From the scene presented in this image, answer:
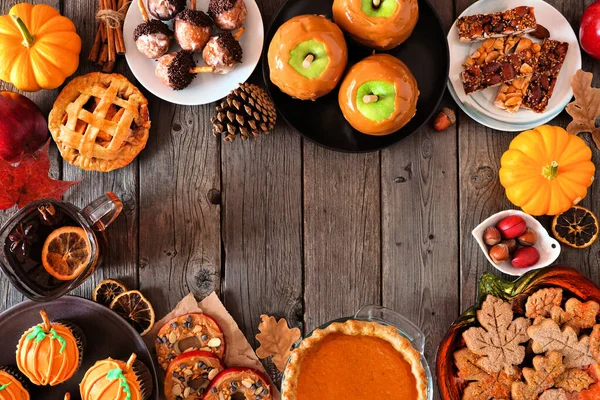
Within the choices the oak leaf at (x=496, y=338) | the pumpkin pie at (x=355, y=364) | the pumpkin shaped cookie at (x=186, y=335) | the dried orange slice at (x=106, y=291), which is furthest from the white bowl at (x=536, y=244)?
the dried orange slice at (x=106, y=291)

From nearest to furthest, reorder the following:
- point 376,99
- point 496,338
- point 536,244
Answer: point 376,99
point 496,338
point 536,244

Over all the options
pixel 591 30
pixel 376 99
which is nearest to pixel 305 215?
pixel 376 99

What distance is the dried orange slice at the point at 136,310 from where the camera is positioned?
149 centimetres

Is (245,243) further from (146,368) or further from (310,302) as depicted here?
(146,368)

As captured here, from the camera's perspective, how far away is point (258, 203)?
60.4 inches

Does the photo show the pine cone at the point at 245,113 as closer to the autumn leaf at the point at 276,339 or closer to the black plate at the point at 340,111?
the black plate at the point at 340,111

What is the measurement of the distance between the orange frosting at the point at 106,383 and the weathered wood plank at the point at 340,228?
475 mm

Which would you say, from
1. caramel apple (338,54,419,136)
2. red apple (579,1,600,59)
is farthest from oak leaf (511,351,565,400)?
red apple (579,1,600,59)

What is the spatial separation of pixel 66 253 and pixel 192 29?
2.03 feet

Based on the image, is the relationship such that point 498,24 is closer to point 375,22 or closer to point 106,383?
point 375,22

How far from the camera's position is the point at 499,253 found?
4.70 feet

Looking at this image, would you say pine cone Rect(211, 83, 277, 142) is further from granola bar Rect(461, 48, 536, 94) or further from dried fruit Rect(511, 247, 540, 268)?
dried fruit Rect(511, 247, 540, 268)

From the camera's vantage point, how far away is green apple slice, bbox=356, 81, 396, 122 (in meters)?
1.26

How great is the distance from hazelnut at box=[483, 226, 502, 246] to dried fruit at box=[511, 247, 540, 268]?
6 cm
